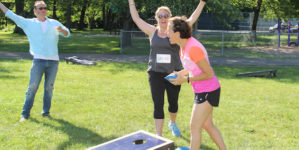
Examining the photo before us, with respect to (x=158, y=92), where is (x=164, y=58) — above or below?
above

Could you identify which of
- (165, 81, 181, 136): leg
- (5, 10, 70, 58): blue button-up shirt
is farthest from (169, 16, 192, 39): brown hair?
(5, 10, 70, 58): blue button-up shirt

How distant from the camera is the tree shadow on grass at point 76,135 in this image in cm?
489

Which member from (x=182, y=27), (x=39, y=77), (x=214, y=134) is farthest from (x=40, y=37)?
(x=214, y=134)

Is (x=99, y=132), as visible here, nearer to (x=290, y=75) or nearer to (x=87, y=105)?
(x=87, y=105)

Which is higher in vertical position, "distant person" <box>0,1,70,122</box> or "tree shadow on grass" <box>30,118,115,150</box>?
"distant person" <box>0,1,70,122</box>

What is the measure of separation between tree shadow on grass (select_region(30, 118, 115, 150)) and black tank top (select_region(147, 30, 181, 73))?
147 centimetres

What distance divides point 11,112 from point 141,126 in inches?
112

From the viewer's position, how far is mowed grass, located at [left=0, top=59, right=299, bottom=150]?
504 cm

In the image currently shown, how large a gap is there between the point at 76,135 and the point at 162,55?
203cm

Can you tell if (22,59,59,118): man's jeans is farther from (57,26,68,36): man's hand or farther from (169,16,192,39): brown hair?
(169,16,192,39): brown hair

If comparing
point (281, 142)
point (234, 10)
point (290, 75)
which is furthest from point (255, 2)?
point (281, 142)

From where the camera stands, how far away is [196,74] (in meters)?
3.58

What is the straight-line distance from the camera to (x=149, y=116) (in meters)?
6.34

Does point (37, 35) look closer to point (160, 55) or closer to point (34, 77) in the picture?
point (34, 77)
